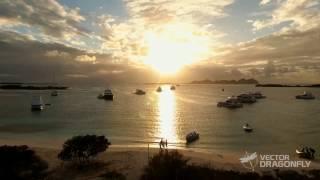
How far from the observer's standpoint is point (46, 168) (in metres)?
32.2

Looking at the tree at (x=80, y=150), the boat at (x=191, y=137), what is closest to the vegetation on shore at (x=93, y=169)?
the tree at (x=80, y=150)

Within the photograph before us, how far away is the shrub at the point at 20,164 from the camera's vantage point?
29.1 meters

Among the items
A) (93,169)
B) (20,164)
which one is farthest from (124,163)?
(20,164)

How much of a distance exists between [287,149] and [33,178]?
114 ft

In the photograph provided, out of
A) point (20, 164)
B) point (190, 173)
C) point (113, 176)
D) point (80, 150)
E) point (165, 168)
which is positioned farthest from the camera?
point (80, 150)

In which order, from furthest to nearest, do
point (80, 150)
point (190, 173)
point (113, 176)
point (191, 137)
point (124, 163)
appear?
point (191, 137) < point (80, 150) < point (124, 163) < point (113, 176) < point (190, 173)

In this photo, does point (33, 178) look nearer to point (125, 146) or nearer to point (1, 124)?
point (125, 146)

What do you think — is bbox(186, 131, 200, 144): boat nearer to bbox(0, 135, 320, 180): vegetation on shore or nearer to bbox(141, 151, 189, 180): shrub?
bbox(0, 135, 320, 180): vegetation on shore

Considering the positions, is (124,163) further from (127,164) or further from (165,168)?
(165,168)

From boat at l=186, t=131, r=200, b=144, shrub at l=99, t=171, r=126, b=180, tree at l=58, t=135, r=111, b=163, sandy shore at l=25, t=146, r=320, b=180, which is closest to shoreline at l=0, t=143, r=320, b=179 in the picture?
sandy shore at l=25, t=146, r=320, b=180

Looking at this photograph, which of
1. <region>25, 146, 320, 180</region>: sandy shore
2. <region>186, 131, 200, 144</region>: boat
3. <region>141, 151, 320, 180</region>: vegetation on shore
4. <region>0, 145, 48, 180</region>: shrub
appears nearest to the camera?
<region>141, 151, 320, 180</region>: vegetation on shore

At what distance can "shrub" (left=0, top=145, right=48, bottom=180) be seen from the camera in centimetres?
2906

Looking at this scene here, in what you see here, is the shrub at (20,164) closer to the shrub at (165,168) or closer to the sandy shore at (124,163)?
the sandy shore at (124,163)

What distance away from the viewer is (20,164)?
1246 inches
